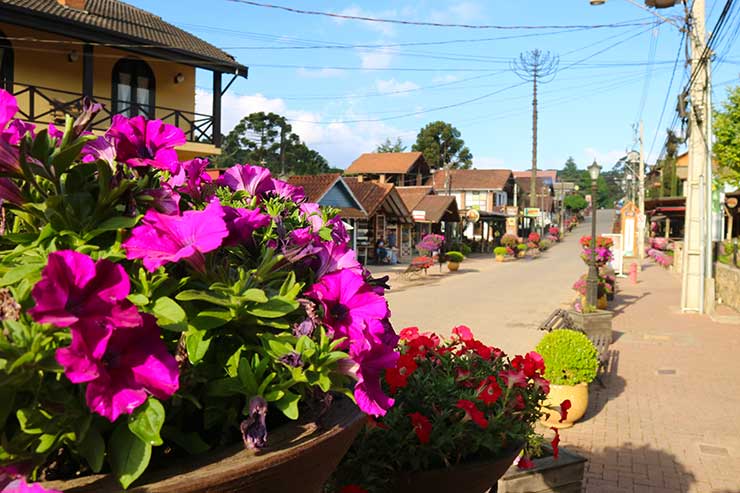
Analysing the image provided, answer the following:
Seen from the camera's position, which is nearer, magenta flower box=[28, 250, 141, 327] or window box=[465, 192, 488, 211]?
magenta flower box=[28, 250, 141, 327]

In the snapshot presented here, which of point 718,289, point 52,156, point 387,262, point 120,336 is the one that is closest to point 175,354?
point 120,336

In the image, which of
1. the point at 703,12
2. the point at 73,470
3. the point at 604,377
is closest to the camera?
the point at 73,470

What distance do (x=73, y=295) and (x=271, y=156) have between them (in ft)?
203

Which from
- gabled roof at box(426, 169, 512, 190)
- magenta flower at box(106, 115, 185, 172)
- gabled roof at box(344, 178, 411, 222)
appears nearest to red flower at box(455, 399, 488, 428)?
magenta flower at box(106, 115, 185, 172)

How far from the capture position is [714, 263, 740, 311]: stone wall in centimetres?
1555

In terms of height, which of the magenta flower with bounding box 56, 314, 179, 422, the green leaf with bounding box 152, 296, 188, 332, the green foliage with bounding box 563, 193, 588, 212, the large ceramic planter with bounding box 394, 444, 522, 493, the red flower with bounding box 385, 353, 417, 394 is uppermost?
the green foliage with bounding box 563, 193, 588, 212

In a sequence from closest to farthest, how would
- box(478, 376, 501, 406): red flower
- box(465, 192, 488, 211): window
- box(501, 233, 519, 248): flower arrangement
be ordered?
box(478, 376, 501, 406): red flower → box(501, 233, 519, 248): flower arrangement → box(465, 192, 488, 211): window

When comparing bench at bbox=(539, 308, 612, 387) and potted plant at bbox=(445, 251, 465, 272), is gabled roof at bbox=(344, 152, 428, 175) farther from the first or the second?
bench at bbox=(539, 308, 612, 387)

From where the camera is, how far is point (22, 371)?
0.83 metres

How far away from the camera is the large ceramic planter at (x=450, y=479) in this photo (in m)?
2.32

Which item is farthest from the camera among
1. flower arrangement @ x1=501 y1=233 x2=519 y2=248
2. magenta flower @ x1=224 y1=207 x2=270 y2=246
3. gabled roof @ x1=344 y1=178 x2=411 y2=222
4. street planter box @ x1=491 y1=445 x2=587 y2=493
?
flower arrangement @ x1=501 y1=233 x2=519 y2=248

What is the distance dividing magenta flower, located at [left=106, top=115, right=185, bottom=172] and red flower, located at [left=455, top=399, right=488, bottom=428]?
143 cm

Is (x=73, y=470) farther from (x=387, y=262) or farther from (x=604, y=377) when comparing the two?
(x=387, y=262)

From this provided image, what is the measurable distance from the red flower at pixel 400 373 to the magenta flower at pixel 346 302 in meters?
1.01
